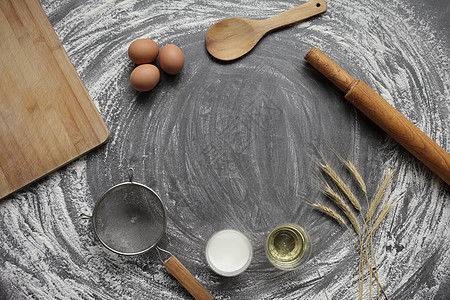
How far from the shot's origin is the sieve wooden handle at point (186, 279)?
102 centimetres

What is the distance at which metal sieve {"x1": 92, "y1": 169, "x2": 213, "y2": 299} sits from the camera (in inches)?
41.0

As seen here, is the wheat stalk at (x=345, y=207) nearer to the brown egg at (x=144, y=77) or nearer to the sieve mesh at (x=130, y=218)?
the sieve mesh at (x=130, y=218)

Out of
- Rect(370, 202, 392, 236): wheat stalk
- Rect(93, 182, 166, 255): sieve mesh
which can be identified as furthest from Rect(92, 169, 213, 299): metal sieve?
Rect(370, 202, 392, 236): wheat stalk

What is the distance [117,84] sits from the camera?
1.08m

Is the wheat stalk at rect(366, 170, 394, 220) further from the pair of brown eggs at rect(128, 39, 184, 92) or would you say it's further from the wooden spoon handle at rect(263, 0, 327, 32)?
the pair of brown eggs at rect(128, 39, 184, 92)

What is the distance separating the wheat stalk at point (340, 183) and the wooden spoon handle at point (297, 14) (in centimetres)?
43

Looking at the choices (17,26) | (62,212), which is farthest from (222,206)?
(17,26)

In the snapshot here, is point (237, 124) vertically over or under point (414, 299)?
over

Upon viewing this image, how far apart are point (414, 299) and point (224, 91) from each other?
2.66 feet

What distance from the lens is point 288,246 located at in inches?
41.8

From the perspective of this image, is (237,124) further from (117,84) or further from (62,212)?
(62,212)

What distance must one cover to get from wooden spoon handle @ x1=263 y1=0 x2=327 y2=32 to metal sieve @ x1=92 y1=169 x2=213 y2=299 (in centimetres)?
59

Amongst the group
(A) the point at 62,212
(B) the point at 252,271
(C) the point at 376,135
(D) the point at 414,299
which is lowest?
(A) the point at 62,212

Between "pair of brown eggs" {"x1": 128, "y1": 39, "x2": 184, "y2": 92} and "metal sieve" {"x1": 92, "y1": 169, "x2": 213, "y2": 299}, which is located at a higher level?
"pair of brown eggs" {"x1": 128, "y1": 39, "x2": 184, "y2": 92}
